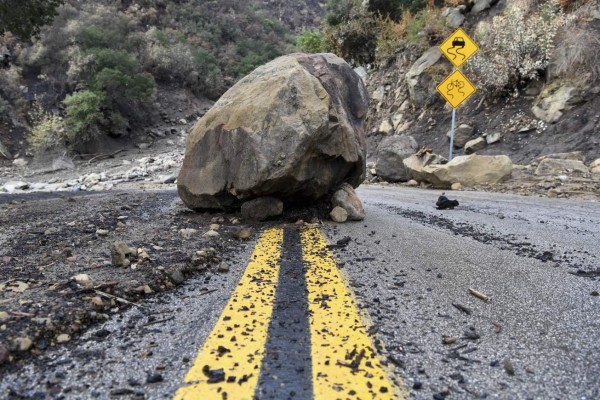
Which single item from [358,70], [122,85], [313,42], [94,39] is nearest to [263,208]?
[358,70]

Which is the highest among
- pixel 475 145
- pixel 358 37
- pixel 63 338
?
pixel 358 37

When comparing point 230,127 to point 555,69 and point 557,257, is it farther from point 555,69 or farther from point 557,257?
→ point 555,69

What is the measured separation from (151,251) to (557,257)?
2.16 m

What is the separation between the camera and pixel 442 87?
8695mm

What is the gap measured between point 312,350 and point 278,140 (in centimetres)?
219

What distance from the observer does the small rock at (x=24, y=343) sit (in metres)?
1.15

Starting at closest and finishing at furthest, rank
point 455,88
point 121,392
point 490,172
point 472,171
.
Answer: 1. point 121,392
2. point 490,172
3. point 472,171
4. point 455,88

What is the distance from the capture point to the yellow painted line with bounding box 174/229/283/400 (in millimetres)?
994

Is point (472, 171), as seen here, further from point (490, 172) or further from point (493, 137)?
point (493, 137)

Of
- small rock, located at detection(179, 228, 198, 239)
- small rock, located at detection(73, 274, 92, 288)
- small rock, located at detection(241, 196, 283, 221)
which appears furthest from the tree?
small rock, located at detection(73, 274, 92, 288)

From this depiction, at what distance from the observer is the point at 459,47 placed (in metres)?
8.56

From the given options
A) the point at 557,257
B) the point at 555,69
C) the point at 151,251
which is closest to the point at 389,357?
the point at 151,251

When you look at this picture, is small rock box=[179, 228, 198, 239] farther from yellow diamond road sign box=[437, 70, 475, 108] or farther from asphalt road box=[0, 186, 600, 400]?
yellow diamond road sign box=[437, 70, 475, 108]

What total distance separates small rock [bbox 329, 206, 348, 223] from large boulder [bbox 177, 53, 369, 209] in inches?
7.9
